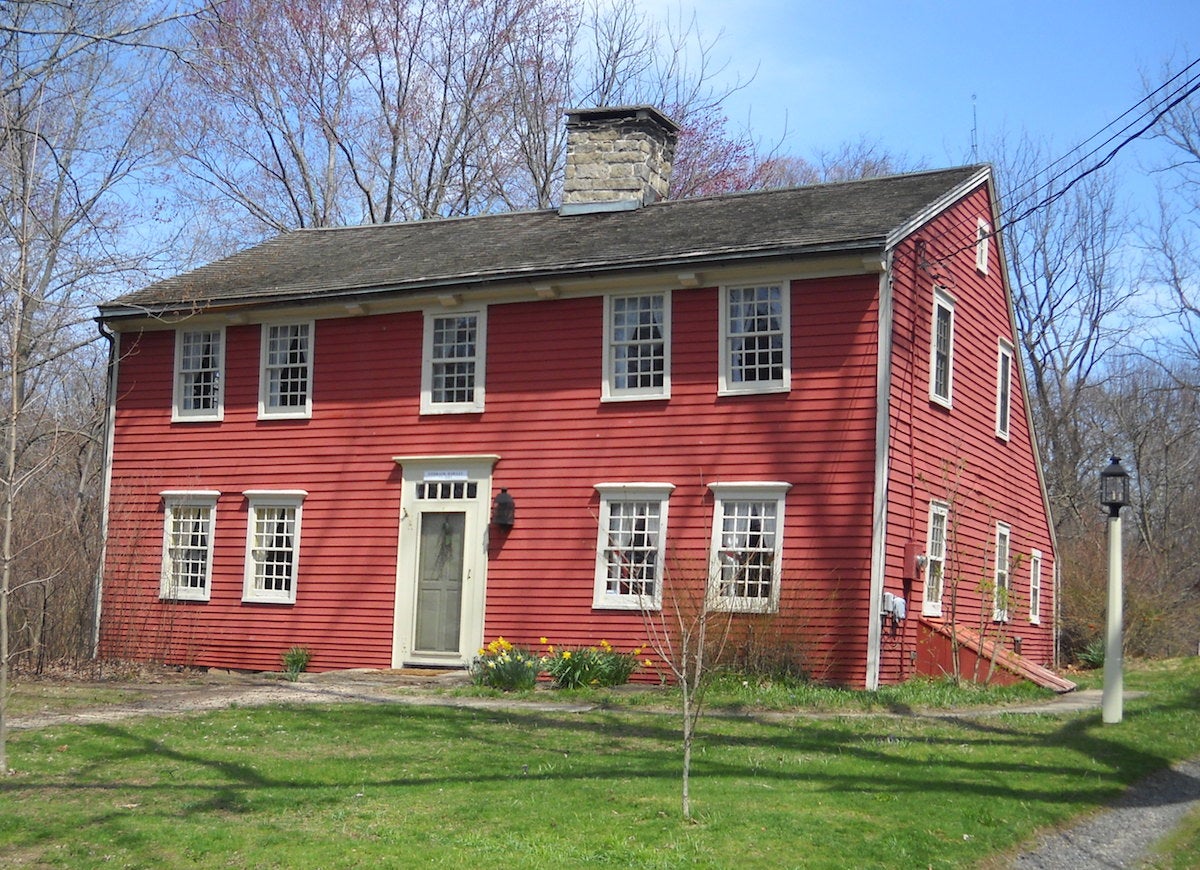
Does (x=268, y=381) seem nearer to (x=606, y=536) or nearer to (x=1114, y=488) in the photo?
(x=606, y=536)

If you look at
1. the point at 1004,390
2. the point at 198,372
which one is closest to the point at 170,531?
the point at 198,372

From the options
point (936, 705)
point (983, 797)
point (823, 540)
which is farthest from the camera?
point (823, 540)

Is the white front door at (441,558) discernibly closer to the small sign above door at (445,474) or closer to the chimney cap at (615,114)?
the small sign above door at (445,474)

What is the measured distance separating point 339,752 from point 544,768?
214cm

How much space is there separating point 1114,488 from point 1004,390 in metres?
8.24

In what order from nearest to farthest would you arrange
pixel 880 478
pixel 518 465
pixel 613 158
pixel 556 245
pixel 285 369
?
pixel 880 478, pixel 518 465, pixel 556 245, pixel 285 369, pixel 613 158

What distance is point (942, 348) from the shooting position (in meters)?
18.8

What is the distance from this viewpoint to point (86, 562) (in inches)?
818

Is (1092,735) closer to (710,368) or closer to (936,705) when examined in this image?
(936,705)

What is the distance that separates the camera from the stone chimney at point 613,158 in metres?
21.5

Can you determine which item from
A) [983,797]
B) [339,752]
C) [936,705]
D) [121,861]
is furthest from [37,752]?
[936,705]

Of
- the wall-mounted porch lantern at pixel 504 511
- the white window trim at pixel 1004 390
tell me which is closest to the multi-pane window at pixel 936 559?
the white window trim at pixel 1004 390

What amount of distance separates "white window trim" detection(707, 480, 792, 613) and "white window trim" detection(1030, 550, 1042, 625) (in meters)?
8.23

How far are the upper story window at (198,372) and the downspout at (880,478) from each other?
34.1 feet
